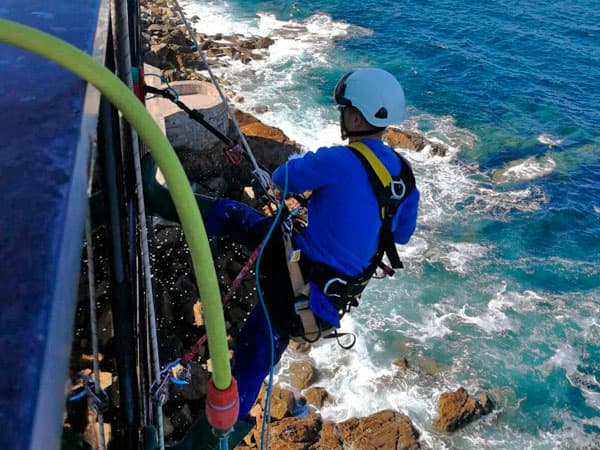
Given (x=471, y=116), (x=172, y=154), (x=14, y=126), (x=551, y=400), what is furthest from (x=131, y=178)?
(x=471, y=116)

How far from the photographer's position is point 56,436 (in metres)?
1.01

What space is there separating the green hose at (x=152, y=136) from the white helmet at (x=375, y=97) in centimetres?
203

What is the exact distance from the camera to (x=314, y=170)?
3107 mm

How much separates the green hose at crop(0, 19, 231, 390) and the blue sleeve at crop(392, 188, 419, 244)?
2.16 meters

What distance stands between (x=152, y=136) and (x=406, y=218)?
98.1 inches

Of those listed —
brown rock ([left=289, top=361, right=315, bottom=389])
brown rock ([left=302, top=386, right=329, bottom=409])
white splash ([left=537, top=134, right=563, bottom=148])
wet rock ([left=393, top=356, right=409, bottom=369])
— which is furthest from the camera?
white splash ([left=537, top=134, right=563, bottom=148])

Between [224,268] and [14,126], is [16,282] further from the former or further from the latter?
[224,268]

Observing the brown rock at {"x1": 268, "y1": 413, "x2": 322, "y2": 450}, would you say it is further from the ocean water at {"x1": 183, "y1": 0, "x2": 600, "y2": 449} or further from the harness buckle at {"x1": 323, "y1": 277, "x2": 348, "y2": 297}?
the harness buckle at {"x1": 323, "y1": 277, "x2": 348, "y2": 297}

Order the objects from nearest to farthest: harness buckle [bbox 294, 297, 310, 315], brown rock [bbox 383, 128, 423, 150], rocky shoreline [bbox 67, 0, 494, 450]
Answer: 1. harness buckle [bbox 294, 297, 310, 315]
2. rocky shoreline [bbox 67, 0, 494, 450]
3. brown rock [bbox 383, 128, 423, 150]

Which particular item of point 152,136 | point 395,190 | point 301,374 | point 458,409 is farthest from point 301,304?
point 458,409

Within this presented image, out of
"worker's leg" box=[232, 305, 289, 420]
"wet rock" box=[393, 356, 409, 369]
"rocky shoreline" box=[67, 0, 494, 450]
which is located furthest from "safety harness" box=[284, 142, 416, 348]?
"wet rock" box=[393, 356, 409, 369]

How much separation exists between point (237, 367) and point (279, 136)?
415 inches

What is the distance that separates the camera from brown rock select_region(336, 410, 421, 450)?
8.20m

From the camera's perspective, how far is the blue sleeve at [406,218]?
3.40 meters
